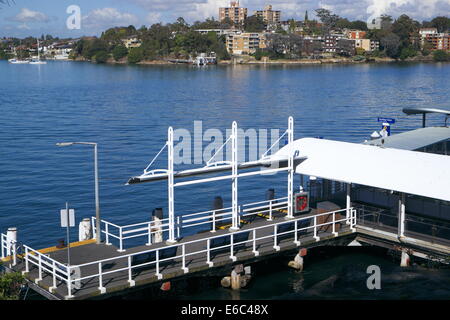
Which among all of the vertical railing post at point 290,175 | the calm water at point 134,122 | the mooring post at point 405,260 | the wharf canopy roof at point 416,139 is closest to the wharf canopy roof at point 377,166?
the vertical railing post at point 290,175

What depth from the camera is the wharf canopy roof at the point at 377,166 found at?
2530 centimetres

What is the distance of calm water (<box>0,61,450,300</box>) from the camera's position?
42.3m

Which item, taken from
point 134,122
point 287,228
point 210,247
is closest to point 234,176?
point 210,247

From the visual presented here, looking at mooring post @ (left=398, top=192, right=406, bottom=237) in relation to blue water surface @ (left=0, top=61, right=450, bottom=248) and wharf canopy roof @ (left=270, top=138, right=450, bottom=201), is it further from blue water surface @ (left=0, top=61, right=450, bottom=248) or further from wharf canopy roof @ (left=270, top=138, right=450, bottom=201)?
blue water surface @ (left=0, top=61, right=450, bottom=248)

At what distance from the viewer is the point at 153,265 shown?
23.3 m

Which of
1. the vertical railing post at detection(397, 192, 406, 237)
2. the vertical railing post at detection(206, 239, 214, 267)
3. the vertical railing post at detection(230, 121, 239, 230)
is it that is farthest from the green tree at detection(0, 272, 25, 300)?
the vertical railing post at detection(397, 192, 406, 237)

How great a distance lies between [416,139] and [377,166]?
7113 millimetres

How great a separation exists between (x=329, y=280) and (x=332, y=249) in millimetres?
2637

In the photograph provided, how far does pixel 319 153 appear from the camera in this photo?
94.5 feet

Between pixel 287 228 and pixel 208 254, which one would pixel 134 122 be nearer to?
pixel 287 228

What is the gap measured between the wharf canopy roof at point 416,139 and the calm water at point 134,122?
12518 millimetres

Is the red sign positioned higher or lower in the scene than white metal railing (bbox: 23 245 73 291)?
higher

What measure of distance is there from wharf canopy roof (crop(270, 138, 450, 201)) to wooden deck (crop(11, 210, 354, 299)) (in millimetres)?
2698

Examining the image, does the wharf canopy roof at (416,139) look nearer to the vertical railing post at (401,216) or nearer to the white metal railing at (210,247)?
the white metal railing at (210,247)
